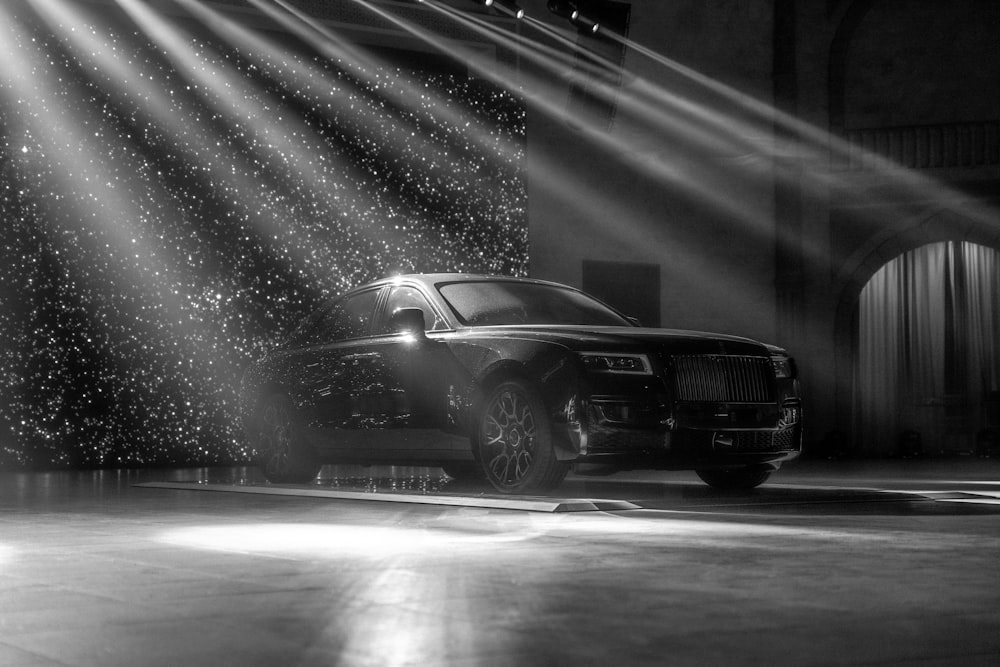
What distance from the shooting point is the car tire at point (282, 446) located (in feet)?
37.6

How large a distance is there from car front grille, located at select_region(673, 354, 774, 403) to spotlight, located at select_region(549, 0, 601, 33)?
864 cm

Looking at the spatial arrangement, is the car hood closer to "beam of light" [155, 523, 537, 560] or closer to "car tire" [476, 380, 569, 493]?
"car tire" [476, 380, 569, 493]

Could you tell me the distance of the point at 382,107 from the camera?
16516mm

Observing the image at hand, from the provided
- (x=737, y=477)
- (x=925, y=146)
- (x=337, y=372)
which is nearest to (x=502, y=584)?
(x=737, y=477)

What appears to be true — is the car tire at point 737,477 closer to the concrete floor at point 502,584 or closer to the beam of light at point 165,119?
the concrete floor at point 502,584

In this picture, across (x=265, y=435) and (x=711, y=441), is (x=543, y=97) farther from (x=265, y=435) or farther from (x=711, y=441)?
(x=711, y=441)

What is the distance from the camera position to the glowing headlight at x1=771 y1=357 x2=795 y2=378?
32.3 feet

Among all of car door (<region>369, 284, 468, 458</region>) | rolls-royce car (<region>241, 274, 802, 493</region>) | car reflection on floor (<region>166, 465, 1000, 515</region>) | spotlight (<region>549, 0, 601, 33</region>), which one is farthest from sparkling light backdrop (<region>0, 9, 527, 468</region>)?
car door (<region>369, 284, 468, 458</region>)

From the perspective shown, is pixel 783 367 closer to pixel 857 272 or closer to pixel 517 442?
pixel 517 442

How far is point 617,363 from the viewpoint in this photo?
9.09m

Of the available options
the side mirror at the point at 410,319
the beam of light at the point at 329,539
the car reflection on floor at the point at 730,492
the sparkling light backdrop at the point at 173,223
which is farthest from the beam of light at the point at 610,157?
the beam of light at the point at 329,539

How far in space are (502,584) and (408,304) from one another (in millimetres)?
5947

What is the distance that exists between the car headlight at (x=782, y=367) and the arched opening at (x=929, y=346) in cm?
1389

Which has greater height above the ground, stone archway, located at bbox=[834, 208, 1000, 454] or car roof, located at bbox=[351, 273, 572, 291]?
stone archway, located at bbox=[834, 208, 1000, 454]
